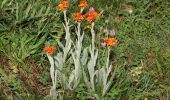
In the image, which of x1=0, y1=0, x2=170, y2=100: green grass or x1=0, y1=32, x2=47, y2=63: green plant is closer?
x1=0, y1=0, x2=170, y2=100: green grass

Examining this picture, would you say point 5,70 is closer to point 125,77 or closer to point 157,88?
point 125,77

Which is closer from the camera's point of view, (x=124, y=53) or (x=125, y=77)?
(x=125, y=77)

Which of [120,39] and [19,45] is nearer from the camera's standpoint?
[19,45]

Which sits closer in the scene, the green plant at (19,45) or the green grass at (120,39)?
the green grass at (120,39)

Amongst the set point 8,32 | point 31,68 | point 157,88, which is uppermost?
point 8,32

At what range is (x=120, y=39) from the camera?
5406 millimetres

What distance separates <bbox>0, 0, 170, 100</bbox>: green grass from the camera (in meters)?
4.57

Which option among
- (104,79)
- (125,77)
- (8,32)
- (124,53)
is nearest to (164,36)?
(124,53)

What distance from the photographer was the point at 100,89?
434cm

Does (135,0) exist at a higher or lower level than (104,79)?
higher

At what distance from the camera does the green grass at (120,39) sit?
4.57m

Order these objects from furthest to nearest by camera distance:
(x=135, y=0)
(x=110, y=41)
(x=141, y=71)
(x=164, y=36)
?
(x=135, y=0) → (x=164, y=36) → (x=141, y=71) → (x=110, y=41)

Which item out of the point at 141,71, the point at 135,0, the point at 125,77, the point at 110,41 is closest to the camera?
the point at 110,41

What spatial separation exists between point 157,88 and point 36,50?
1.46m
